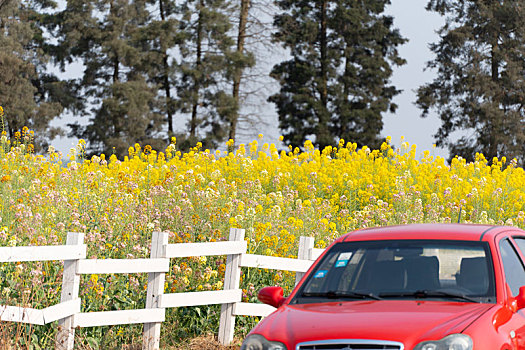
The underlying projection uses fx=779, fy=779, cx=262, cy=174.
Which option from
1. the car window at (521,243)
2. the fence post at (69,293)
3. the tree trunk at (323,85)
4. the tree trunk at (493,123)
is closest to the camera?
the car window at (521,243)

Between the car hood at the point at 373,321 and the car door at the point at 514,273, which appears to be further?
the car door at the point at 514,273

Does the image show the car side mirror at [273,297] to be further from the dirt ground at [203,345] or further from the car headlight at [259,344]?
the dirt ground at [203,345]

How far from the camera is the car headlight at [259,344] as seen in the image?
16.1 feet

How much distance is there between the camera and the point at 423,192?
58.5 ft

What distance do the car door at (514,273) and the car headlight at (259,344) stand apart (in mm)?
1456

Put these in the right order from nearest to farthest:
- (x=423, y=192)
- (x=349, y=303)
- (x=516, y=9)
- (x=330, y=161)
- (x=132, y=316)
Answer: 1. (x=349, y=303)
2. (x=132, y=316)
3. (x=423, y=192)
4. (x=330, y=161)
5. (x=516, y=9)

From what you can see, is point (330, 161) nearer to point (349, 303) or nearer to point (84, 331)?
point (84, 331)

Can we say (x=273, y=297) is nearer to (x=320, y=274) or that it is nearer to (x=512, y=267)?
(x=320, y=274)

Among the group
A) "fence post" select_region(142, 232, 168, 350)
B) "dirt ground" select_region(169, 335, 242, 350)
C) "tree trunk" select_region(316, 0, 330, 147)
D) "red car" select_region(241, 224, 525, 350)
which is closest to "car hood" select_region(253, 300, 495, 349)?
"red car" select_region(241, 224, 525, 350)

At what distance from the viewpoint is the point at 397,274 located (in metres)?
5.73

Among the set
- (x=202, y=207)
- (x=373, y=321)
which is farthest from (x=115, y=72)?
(x=373, y=321)

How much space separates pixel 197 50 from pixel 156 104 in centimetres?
408

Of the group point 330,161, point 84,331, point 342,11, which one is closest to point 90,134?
point 342,11

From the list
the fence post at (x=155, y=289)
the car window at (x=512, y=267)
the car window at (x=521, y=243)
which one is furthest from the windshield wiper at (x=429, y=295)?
the fence post at (x=155, y=289)
